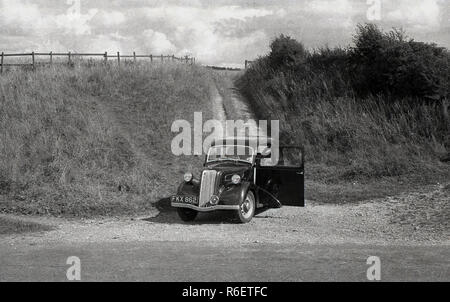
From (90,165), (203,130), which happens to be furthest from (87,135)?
(203,130)

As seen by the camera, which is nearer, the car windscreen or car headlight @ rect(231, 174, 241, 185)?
car headlight @ rect(231, 174, 241, 185)

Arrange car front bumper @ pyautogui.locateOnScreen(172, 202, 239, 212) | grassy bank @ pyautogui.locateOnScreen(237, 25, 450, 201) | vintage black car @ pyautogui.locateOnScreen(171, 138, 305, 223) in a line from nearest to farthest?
car front bumper @ pyautogui.locateOnScreen(172, 202, 239, 212) → vintage black car @ pyautogui.locateOnScreen(171, 138, 305, 223) → grassy bank @ pyautogui.locateOnScreen(237, 25, 450, 201)

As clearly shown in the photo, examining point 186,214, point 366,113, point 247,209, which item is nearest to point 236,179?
point 247,209

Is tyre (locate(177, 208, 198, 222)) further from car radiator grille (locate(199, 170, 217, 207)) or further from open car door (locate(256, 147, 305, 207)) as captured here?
open car door (locate(256, 147, 305, 207))

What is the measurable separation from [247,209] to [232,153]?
1.69 m

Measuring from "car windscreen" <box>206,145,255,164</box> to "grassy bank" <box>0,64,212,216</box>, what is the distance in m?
2.30

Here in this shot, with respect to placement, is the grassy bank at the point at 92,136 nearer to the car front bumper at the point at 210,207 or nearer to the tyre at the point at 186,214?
the tyre at the point at 186,214

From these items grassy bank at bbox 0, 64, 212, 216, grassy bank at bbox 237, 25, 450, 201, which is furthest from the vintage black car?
grassy bank at bbox 237, 25, 450, 201

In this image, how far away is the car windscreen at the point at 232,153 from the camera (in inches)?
516

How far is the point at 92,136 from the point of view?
66.8 feet

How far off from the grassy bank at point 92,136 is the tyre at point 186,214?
1.77 m

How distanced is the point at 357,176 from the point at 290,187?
5.40 metres

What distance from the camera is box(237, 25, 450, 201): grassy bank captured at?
17.5 m
